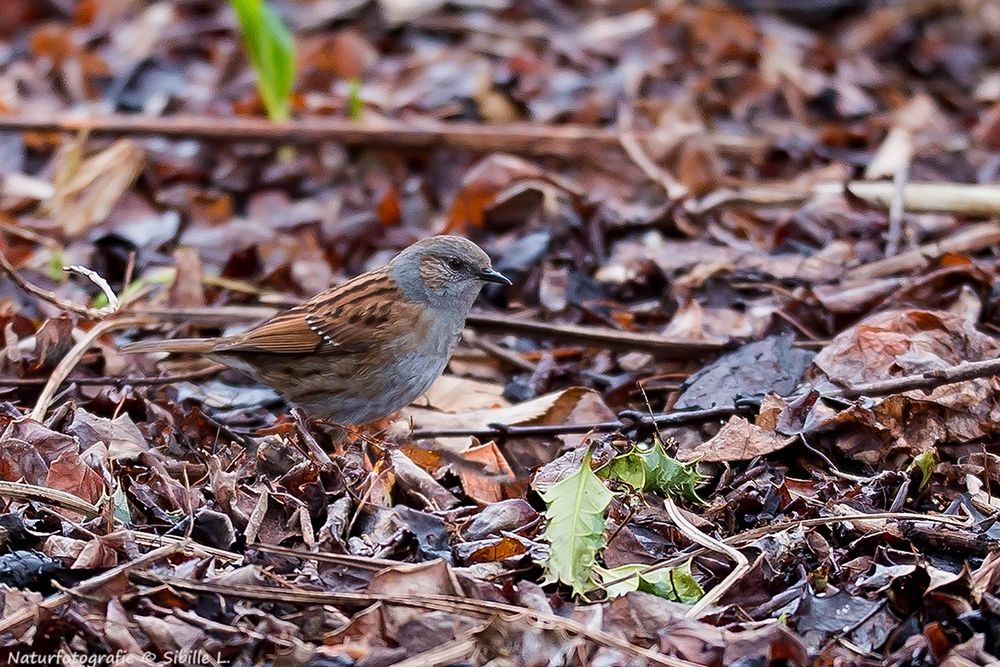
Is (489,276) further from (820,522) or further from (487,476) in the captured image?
(820,522)

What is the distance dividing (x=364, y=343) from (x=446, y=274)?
0.52 m

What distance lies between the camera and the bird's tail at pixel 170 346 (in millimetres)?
5824

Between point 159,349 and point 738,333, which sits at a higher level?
point 159,349

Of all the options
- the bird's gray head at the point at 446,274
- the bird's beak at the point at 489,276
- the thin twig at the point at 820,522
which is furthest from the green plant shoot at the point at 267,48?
the thin twig at the point at 820,522

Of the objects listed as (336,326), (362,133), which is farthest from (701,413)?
(362,133)

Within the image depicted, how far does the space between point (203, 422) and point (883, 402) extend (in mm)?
2872

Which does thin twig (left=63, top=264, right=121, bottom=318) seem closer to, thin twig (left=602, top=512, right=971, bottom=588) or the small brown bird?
the small brown bird

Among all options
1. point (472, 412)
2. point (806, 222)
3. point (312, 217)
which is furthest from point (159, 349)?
point (806, 222)

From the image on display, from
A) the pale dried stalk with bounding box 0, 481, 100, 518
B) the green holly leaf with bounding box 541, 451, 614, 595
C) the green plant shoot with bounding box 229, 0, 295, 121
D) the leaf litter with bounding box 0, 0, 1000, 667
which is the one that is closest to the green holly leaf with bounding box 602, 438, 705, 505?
the leaf litter with bounding box 0, 0, 1000, 667

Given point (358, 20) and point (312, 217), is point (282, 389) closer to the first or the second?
point (312, 217)

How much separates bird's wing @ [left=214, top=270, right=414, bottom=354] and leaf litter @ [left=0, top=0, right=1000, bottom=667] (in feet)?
1.22

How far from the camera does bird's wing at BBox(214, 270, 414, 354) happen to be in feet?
19.0

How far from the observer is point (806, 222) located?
727cm

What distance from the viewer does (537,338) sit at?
632 centimetres
